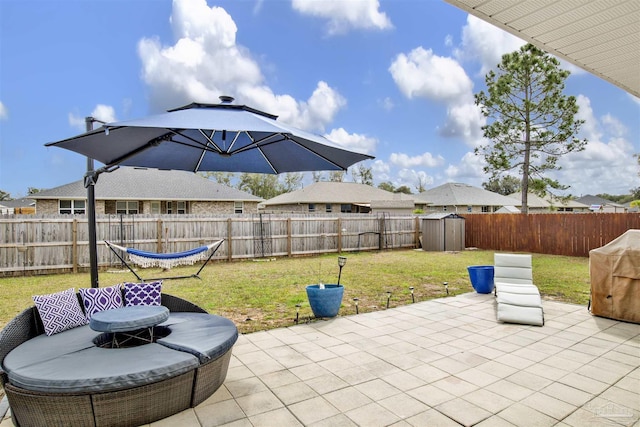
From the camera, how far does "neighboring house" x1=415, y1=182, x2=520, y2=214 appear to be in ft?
95.6

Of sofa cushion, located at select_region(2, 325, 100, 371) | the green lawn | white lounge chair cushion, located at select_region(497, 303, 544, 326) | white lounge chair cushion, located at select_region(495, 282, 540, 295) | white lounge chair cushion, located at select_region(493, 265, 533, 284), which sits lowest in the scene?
the green lawn

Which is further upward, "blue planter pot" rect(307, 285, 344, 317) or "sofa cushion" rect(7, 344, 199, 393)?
"sofa cushion" rect(7, 344, 199, 393)

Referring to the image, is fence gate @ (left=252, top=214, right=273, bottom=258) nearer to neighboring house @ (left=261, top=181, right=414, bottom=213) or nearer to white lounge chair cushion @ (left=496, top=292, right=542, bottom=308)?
white lounge chair cushion @ (left=496, top=292, right=542, bottom=308)

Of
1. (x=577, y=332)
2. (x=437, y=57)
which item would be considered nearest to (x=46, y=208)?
(x=437, y=57)

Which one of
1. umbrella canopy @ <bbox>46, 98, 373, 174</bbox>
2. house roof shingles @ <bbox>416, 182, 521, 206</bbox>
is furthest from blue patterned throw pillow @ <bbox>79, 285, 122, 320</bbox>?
house roof shingles @ <bbox>416, 182, 521, 206</bbox>

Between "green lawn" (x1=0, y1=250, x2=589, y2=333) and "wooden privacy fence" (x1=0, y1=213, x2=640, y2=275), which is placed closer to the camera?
"green lawn" (x1=0, y1=250, x2=589, y2=333)

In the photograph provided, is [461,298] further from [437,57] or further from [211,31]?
[437,57]

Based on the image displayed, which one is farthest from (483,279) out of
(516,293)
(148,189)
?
(148,189)

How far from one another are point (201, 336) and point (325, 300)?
85.1 inches

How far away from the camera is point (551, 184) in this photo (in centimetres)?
1694

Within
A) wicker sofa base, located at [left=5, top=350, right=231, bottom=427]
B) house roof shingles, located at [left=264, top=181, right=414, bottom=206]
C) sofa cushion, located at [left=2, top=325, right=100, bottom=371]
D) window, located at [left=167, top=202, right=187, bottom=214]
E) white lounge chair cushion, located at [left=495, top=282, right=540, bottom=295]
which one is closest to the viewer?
wicker sofa base, located at [left=5, top=350, right=231, bottom=427]

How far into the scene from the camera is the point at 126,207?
672 inches

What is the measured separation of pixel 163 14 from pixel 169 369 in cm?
1020

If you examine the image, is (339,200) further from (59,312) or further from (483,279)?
(59,312)
